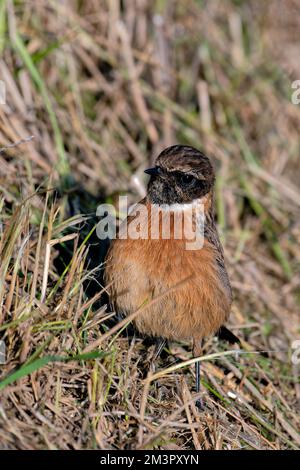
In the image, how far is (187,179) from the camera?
18.7 ft

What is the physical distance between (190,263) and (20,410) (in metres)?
1.76

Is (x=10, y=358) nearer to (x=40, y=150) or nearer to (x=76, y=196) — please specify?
(x=76, y=196)

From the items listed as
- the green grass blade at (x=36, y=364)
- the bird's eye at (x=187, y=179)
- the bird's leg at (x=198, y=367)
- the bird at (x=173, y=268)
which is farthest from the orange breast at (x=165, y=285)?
the green grass blade at (x=36, y=364)

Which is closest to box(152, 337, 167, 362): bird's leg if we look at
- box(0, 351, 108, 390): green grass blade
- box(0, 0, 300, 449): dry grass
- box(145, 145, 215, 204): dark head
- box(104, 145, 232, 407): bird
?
box(104, 145, 232, 407): bird

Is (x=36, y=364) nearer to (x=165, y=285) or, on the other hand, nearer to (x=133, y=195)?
(x=165, y=285)

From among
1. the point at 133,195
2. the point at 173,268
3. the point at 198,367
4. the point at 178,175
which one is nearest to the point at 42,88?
the point at 133,195

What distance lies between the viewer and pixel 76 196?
701 centimetres

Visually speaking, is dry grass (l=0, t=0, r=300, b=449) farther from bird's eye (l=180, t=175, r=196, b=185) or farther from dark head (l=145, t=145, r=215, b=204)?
bird's eye (l=180, t=175, r=196, b=185)

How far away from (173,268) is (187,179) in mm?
794

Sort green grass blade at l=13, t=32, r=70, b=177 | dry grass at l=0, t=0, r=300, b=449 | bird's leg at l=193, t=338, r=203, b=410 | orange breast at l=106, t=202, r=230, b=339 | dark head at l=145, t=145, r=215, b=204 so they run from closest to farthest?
dry grass at l=0, t=0, r=300, b=449
orange breast at l=106, t=202, r=230, b=339
bird's leg at l=193, t=338, r=203, b=410
dark head at l=145, t=145, r=215, b=204
green grass blade at l=13, t=32, r=70, b=177

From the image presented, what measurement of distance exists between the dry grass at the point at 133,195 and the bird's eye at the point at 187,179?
853mm

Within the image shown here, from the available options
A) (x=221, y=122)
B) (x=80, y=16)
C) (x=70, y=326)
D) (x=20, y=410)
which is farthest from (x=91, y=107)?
(x=20, y=410)

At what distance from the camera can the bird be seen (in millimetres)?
5293
